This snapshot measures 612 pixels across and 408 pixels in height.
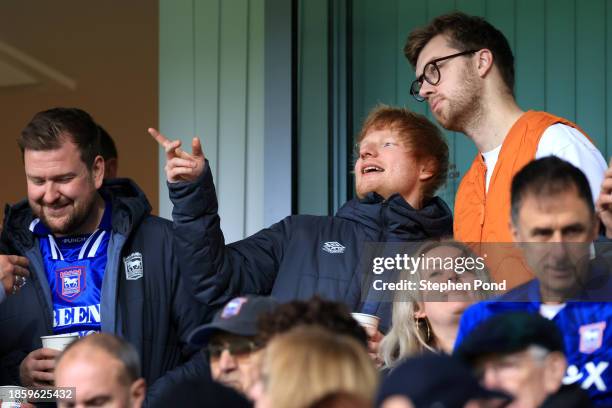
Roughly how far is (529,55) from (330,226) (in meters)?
1.38

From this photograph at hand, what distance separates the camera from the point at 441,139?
14.8ft

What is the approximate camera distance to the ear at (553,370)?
8.80 ft

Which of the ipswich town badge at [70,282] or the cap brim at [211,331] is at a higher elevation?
the ipswich town badge at [70,282]

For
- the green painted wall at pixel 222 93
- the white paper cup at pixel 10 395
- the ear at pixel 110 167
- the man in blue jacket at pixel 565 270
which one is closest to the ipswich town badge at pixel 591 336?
the man in blue jacket at pixel 565 270

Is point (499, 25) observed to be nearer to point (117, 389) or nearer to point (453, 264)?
point (453, 264)

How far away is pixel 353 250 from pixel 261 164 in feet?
4.37

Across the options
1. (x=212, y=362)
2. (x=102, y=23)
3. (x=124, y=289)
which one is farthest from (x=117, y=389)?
(x=102, y=23)

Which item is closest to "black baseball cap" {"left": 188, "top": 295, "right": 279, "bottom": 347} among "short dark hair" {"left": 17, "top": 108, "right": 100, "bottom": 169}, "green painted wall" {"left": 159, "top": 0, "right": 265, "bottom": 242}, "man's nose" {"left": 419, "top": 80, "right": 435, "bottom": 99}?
"short dark hair" {"left": 17, "top": 108, "right": 100, "bottom": 169}

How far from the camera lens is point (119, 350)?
321 centimetres

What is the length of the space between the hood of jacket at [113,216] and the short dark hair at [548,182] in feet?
4.74

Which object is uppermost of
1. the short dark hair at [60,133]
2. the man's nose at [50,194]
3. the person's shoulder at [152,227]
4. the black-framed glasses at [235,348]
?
the short dark hair at [60,133]

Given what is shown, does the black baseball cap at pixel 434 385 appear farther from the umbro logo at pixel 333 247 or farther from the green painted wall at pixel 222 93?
the green painted wall at pixel 222 93

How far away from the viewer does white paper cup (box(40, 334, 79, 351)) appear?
355cm

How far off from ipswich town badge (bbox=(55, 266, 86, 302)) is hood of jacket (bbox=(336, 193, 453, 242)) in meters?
0.94
